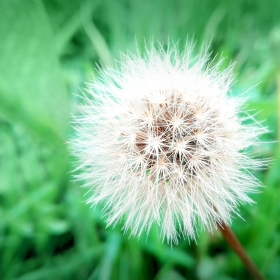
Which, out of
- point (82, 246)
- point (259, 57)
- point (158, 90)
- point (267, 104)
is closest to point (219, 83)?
point (158, 90)

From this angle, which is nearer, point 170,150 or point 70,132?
point 170,150

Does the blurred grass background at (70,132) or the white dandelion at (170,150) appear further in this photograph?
the blurred grass background at (70,132)

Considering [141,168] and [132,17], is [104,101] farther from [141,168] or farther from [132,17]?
[132,17]

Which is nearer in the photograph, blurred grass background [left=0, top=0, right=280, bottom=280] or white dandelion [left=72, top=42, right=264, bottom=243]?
white dandelion [left=72, top=42, right=264, bottom=243]

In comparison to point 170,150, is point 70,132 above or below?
above
